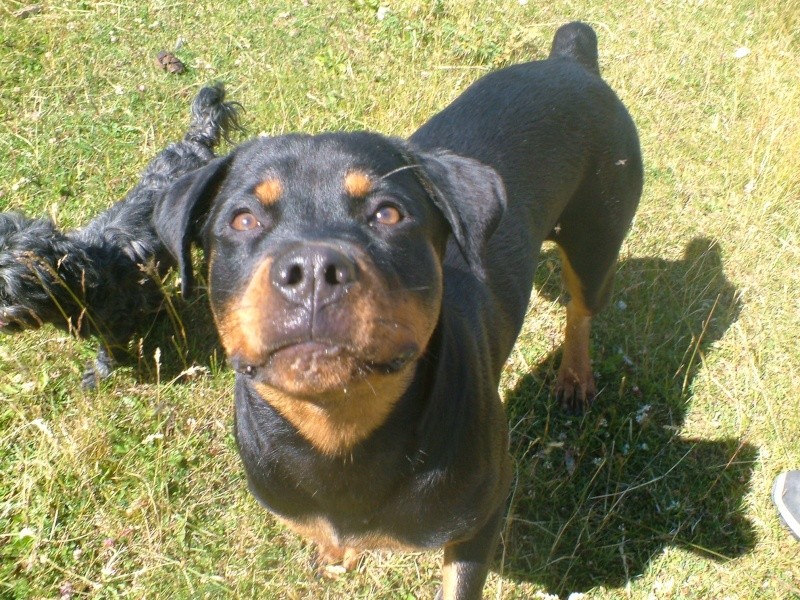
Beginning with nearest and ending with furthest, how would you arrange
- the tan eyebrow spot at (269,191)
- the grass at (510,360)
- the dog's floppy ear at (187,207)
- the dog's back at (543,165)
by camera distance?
1. the tan eyebrow spot at (269,191)
2. the dog's floppy ear at (187,207)
3. the dog's back at (543,165)
4. the grass at (510,360)

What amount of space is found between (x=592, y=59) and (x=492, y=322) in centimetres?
171

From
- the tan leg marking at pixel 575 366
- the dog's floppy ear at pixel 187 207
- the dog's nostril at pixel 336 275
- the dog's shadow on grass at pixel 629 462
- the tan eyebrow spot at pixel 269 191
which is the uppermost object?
the tan eyebrow spot at pixel 269 191

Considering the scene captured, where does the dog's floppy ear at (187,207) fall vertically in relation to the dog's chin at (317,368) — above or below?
above

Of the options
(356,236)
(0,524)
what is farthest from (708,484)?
(0,524)

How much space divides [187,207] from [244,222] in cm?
24

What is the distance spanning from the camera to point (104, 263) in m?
3.91

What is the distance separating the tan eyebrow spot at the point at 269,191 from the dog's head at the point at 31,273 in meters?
1.55

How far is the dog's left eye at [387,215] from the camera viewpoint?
223cm

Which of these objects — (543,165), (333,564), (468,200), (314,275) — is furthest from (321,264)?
(333,564)

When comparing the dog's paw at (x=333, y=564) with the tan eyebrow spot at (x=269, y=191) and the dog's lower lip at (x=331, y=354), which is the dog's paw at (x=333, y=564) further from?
the tan eyebrow spot at (x=269, y=191)

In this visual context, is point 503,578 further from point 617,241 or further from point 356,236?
point 356,236

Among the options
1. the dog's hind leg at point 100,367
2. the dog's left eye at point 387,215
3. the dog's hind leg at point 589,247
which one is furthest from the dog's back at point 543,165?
the dog's hind leg at point 100,367

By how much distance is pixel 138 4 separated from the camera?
6.01 m

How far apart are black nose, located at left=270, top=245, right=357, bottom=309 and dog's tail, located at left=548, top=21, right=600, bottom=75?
2.52 metres
